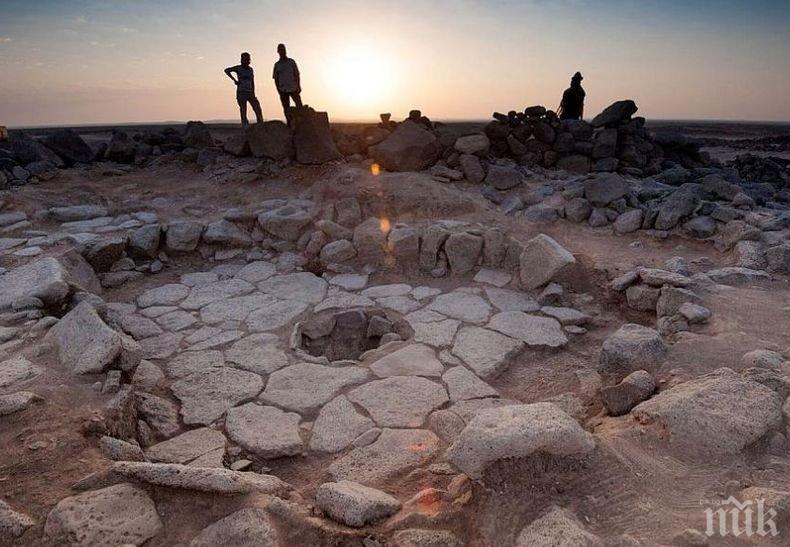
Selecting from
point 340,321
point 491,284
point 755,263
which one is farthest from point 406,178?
point 755,263

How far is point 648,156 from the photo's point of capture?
29.8ft

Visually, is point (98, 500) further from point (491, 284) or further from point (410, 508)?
point (491, 284)

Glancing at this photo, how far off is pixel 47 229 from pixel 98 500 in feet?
18.1

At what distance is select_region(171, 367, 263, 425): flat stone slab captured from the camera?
3240 millimetres

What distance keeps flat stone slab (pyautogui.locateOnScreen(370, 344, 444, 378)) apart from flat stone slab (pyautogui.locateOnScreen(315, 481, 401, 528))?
4.93ft

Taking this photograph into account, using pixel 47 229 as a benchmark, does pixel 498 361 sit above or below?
below

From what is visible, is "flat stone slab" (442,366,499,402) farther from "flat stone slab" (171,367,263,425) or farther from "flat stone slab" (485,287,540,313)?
"flat stone slab" (171,367,263,425)

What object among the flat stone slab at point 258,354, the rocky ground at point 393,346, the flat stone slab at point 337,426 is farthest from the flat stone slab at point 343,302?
the flat stone slab at point 337,426

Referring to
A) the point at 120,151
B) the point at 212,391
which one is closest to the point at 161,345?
the point at 212,391

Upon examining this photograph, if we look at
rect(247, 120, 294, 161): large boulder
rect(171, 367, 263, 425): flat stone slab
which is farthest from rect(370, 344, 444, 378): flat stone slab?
rect(247, 120, 294, 161): large boulder

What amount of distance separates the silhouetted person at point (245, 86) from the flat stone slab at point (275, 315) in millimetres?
5633

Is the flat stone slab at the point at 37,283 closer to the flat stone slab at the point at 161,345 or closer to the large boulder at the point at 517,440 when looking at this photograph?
the flat stone slab at the point at 161,345

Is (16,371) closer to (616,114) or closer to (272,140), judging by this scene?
(272,140)

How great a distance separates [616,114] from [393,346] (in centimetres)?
762
